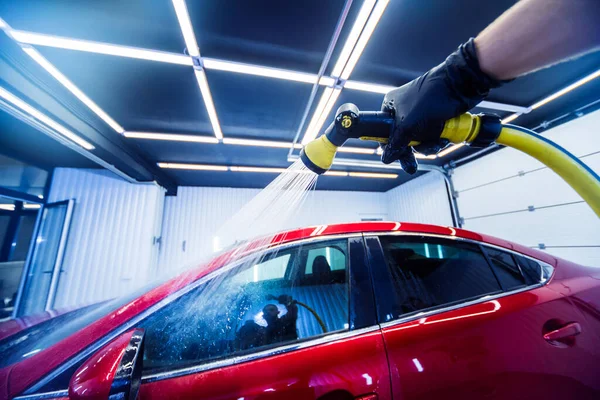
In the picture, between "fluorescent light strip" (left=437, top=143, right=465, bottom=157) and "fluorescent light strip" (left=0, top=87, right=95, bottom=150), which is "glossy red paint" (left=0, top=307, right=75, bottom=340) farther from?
"fluorescent light strip" (left=437, top=143, right=465, bottom=157)

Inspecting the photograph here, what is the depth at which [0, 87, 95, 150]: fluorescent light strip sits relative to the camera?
2.59m

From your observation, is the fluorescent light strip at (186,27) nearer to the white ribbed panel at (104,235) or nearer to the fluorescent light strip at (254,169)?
the fluorescent light strip at (254,169)

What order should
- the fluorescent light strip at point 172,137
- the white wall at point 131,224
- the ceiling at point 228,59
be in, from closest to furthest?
the ceiling at point 228,59
the fluorescent light strip at point 172,137
the white wall at point 131,224

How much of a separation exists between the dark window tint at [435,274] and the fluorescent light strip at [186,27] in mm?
2690

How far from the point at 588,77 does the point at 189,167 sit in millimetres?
7707

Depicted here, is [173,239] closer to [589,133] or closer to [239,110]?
[239,110]

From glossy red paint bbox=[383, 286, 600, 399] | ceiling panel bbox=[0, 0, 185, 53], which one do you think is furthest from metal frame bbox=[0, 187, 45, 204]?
glossy red paint bbox=[383, 286, 600, 399]

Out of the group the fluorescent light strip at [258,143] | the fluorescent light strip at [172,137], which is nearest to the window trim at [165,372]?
the fluorescent light strip at [258,143]

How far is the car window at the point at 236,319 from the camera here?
2.97 feet

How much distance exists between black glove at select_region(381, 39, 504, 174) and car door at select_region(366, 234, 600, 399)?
2.26 feet

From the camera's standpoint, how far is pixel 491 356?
3.20 feet

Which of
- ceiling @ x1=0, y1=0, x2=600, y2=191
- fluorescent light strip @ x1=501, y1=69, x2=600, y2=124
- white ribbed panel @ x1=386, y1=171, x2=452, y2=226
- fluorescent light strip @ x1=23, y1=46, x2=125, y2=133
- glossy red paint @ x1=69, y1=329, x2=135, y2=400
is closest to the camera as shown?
glossy red paint @ x1=69, y1=329, x2=135, y2=400

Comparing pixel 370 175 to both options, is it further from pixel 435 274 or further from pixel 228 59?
pixel 435 274

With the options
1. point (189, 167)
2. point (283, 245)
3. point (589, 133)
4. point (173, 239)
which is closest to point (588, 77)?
point (589, 133)
